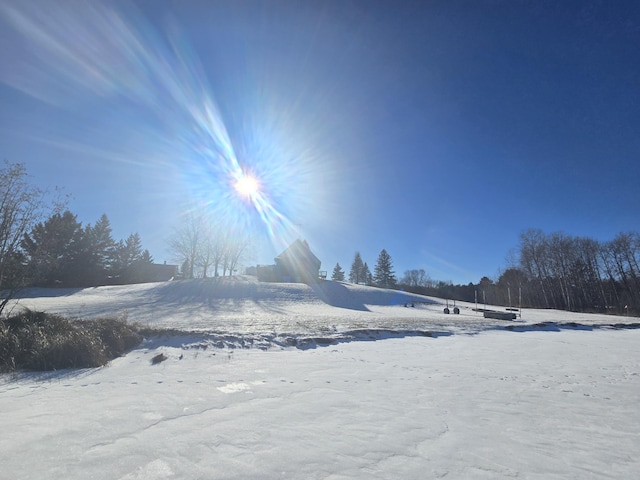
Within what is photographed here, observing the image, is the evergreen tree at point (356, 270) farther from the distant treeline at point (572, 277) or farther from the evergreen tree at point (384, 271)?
the distant treeline at point (572, 277)

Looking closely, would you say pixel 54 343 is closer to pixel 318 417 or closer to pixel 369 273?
pixel 318 417

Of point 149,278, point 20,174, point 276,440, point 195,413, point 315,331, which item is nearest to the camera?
point 276,440

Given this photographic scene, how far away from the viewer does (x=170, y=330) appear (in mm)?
10344

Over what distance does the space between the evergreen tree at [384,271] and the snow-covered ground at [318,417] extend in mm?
65966

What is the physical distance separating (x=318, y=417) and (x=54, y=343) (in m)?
6.71

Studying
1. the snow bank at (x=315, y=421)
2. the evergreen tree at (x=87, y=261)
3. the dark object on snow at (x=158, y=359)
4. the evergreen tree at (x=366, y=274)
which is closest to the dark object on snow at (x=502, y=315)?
the snow bank at (x=315, y=421)

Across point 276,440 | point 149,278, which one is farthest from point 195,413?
point 149,278

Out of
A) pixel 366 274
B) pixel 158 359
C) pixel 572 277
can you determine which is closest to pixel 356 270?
pixel 366 274

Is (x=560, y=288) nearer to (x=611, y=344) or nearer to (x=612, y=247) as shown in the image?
(x=612, y=247)

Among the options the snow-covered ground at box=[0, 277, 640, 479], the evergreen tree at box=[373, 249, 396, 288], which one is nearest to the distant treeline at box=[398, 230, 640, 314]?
the evergreen tree at box=[373, 249, 396, 288]

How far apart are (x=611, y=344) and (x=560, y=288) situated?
5206cm

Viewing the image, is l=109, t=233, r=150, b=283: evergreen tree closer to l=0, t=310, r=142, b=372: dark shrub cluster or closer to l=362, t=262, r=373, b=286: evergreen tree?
l=0, t=310, r=142, b=372: dark shrub cluster

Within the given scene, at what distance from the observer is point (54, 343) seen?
7.02 metres

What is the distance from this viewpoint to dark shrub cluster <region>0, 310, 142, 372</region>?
6703mm
